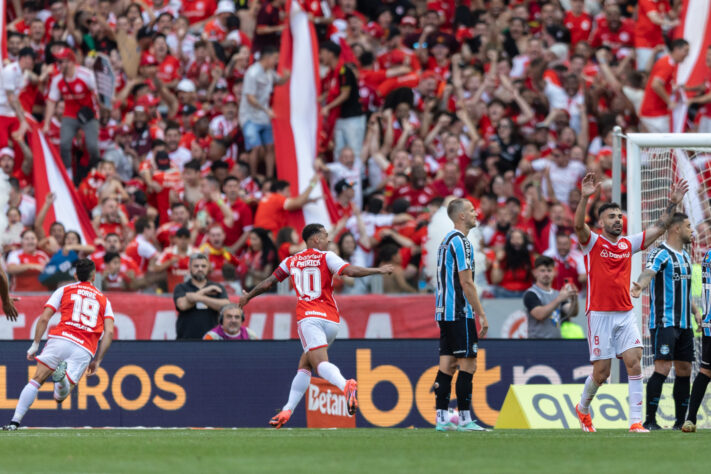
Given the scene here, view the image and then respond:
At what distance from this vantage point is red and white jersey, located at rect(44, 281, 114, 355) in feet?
46.3

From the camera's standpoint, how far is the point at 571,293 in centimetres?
1619

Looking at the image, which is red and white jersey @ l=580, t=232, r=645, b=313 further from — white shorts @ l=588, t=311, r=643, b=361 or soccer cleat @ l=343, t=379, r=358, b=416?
soccer cleat @ l=343, t=379, r=358, b=416

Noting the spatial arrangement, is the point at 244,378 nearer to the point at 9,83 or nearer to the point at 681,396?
the point at 681,396

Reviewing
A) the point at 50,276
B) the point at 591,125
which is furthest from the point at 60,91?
the point at 591,125

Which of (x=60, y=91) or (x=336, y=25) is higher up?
(x=336, y=25)

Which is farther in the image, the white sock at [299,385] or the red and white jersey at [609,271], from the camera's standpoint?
the white sock at [299,385]

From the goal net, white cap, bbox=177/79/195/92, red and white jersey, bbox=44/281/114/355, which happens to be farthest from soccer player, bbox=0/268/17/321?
white cap, bbox=177/79/195/92

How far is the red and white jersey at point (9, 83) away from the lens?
20.4 meters

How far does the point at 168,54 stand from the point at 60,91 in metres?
2.59

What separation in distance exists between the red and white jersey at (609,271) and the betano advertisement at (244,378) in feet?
12.4

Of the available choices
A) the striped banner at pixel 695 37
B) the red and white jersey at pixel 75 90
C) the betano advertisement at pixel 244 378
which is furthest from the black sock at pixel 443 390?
the striped banner at pixel 695 37

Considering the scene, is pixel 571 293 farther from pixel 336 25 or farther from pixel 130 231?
pixel 336 25

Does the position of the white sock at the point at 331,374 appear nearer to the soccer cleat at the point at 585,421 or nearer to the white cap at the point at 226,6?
the soccer cleat at the point at 585,421

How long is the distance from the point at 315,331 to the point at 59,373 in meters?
2.74
